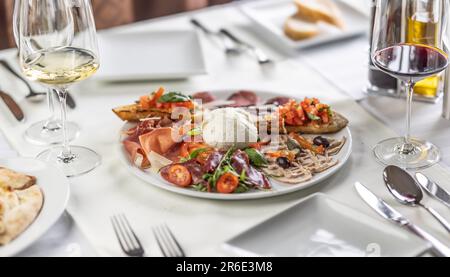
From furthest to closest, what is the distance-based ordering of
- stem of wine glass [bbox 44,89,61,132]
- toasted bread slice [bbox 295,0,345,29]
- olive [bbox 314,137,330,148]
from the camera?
toasted bread slice [bbox 295,0,345,29]
stem of wine glass [bbox 44,89,61,132]
olive [bbox 314,137,330,148]

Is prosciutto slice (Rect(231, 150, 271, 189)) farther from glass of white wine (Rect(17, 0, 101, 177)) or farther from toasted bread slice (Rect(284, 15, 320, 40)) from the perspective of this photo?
toasted bread slice (Rect(284, 15, 320, 40))

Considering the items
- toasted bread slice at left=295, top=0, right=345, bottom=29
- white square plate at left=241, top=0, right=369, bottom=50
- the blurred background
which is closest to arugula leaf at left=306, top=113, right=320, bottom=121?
white square plate at left=241, top=0, right=369, bottom=50

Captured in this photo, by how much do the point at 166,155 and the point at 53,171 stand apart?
0.26 metres

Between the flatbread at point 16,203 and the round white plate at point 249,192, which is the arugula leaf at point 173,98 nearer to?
the round white plate at point 249,192

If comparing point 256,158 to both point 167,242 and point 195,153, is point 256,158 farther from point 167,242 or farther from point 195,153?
point 167,242

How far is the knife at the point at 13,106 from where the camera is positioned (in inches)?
80.0

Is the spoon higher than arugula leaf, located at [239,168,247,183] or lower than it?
lower

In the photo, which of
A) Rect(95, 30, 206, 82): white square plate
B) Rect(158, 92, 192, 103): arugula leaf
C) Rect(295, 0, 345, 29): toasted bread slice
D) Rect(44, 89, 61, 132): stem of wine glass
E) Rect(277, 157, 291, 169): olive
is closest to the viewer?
Rect(277, 157, 291, 169): olive

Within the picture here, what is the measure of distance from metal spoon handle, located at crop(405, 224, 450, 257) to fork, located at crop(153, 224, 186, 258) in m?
0.46

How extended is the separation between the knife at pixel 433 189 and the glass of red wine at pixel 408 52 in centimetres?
7

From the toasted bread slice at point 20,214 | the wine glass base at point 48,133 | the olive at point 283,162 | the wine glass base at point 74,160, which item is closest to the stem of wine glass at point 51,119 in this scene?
the wine glass base at point 48,133

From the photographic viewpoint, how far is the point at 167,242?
1501mm

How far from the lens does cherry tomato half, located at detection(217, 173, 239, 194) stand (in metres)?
1.59

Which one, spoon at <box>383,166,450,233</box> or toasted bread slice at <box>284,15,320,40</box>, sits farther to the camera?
toasted bread slice at <box>284,15,320,40</box>
